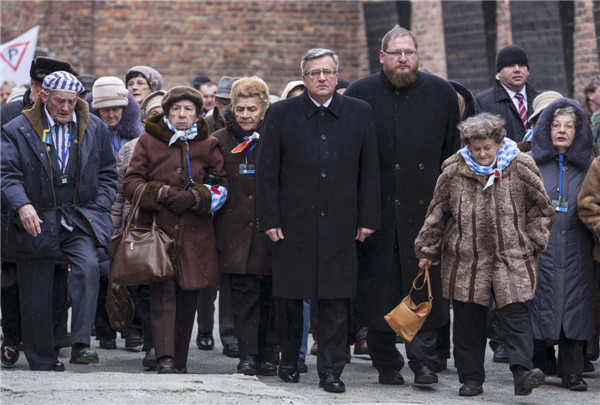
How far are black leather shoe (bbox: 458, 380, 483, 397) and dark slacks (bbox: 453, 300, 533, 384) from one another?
0.08 ft

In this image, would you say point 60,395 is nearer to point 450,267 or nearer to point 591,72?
point 450,267

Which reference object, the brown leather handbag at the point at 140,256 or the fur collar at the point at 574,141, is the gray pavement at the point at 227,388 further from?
the fur collar at the point at 574,141

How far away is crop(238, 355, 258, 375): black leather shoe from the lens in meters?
7.47

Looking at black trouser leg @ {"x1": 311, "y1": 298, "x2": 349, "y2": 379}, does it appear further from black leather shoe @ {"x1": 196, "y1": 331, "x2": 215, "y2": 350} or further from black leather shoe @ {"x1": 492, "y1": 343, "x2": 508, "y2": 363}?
black leather shoe @ {"x1": 196, "y1": 331, "x2": 215, "y2": 350}

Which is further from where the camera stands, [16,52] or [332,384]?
[16,52]

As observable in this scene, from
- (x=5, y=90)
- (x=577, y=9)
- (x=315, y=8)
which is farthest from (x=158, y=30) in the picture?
(x=577, y=9)

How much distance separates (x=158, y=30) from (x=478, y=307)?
11.8 m

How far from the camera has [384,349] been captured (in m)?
7.35

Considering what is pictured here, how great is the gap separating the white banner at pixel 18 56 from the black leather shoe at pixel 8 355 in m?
7.91

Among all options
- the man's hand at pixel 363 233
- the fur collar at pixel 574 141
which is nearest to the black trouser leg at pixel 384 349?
the man's hand at pixel 363 233

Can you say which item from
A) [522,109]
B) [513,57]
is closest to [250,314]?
[522,109]

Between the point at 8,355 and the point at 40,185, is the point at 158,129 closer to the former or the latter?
the point at 40,185

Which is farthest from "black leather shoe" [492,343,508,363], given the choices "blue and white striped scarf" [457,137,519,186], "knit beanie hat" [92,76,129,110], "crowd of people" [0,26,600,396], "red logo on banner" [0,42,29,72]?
"red logo on banner" [0,42,29,72]

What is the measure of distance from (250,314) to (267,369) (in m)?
0.40
